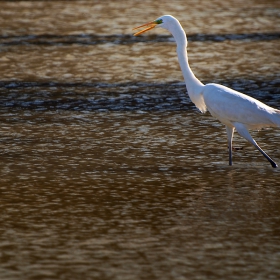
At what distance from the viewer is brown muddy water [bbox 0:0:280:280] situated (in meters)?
4.58

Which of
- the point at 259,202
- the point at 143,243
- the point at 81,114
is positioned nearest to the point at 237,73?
the point at 81,114

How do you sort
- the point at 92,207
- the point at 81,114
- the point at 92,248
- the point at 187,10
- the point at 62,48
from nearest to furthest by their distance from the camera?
the point at 92,248 < the point at 92,207 < the point at 81,114 < the point at 62,48 < the point at 187,10

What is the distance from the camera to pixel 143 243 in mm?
4773

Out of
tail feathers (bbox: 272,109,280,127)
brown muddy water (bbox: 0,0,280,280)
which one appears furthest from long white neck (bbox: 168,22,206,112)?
tail feathers (bbox: 272,109,280,127)

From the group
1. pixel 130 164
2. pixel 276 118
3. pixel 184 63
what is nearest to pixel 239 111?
pixel 276 118

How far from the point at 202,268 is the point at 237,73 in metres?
5.72

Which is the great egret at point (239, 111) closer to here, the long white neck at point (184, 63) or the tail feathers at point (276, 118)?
the tail feathers at point (276, 118)

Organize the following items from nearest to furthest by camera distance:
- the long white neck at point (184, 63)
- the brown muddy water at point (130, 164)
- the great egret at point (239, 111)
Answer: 1. the brown muddy water at point (130, 164)
2. the great egret at point (239, 111)
3. the long white neck at point (184, 63)

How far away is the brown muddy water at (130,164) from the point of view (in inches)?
180

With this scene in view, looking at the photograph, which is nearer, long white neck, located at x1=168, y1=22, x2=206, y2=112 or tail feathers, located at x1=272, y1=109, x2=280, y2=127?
tail feathers, located at x1=272, y1=109, x2=280, y2=127

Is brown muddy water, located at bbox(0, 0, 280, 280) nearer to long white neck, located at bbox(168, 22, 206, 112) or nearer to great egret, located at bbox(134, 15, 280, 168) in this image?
great egret, located at bbox(134, 15, 280, 168)

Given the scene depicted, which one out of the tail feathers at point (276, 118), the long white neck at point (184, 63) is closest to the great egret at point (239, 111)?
the tail feathers at point (276, 118)

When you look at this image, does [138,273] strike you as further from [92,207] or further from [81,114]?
[81,114]

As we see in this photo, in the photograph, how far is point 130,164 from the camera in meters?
6.45
